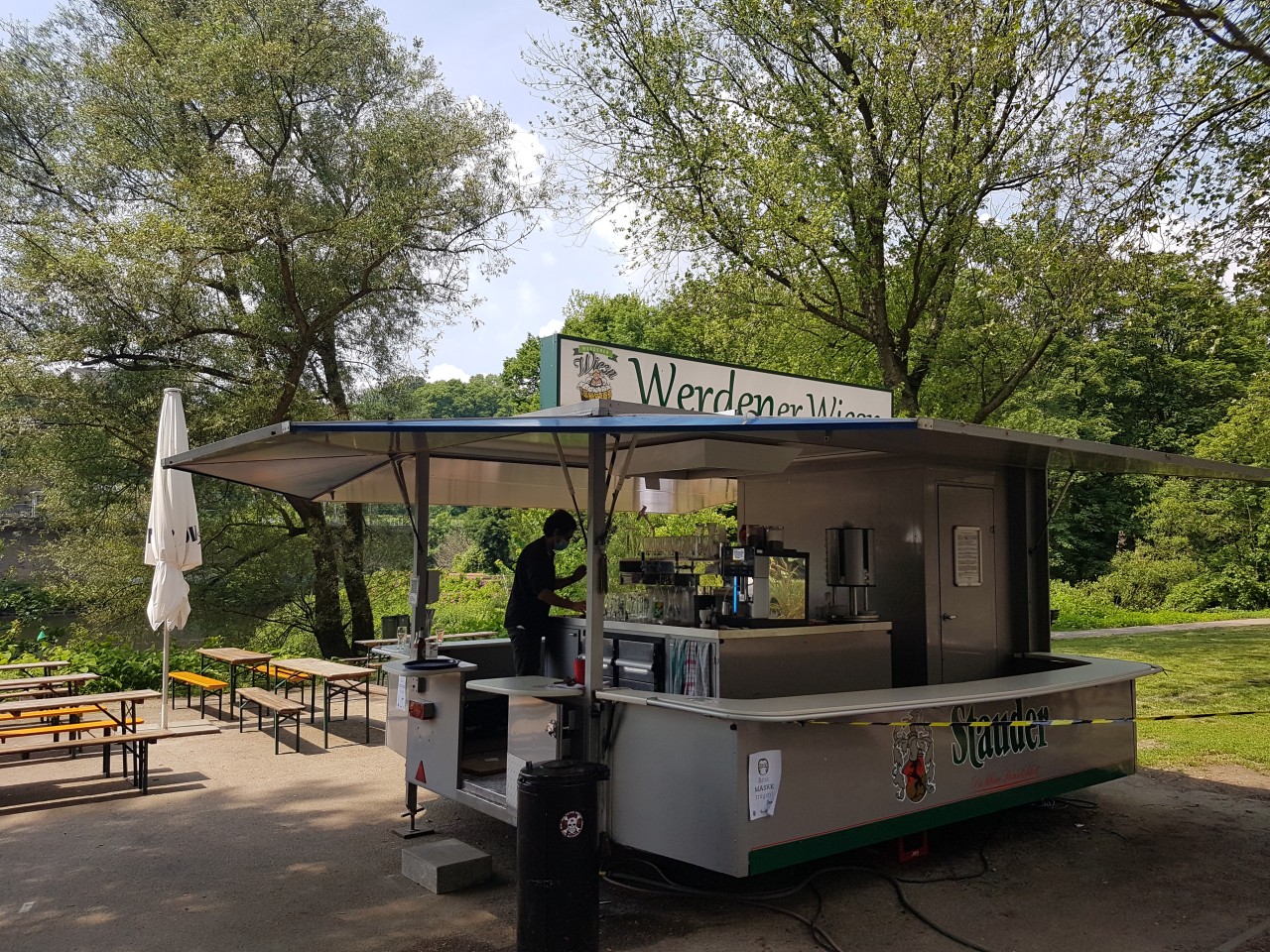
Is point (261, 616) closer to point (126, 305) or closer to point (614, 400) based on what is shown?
point (126, 305)

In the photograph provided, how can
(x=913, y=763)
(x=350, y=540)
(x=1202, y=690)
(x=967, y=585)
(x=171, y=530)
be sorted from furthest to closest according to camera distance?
1. (x=350, y=540)
2. (x=1202, y=690)
3. (x=171, y=530)
4. (x=967, y=585)
5. (x=913, y=763)

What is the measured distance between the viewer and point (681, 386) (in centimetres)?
640

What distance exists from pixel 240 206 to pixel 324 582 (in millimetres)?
6709

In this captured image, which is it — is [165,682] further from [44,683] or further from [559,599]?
[559,599]

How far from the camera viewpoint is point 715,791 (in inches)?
177

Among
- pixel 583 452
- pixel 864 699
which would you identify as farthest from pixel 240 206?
pixel 864 699

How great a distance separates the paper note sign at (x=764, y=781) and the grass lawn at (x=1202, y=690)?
542 centimetres

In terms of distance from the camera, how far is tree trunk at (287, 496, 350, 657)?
17172mm

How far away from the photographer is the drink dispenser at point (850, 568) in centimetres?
631

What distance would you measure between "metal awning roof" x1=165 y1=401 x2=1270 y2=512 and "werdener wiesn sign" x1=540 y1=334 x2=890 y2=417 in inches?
10.8

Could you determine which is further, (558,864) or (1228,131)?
(1228,131)

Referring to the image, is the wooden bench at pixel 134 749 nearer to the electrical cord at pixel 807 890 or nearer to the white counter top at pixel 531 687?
the white counter top at pixel 531 687

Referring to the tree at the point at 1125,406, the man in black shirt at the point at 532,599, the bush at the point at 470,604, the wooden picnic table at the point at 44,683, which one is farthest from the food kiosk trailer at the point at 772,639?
the tree at the point at 1125,406

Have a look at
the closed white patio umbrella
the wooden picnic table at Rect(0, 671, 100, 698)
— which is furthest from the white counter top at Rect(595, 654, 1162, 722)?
the wooden picnic table at Rect(0, 671, 100, 698)
